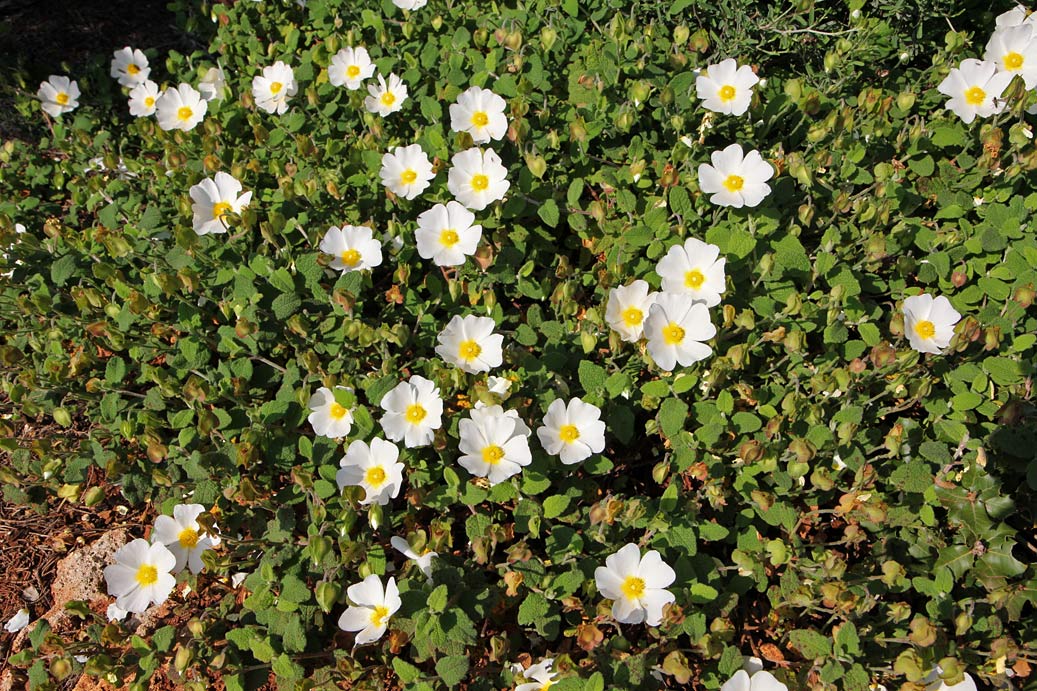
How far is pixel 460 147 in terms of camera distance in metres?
2.83

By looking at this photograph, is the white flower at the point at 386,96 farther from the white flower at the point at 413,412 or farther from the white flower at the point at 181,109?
the white flower at the point at 413,412

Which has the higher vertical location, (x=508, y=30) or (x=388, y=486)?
(x=508, y=30)

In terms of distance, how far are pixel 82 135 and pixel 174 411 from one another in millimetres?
1602

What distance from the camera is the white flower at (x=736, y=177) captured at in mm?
2496

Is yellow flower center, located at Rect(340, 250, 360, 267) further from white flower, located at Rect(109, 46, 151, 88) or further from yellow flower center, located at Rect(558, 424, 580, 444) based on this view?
white flower, located at Rect(109, 46, 151, 88)

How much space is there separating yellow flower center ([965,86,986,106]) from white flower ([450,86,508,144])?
1.68m

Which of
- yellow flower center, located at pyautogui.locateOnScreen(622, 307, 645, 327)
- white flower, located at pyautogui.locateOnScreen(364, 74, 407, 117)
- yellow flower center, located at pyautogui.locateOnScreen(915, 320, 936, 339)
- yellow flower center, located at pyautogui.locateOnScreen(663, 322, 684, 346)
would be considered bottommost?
yellow flower center, located at pyautogui.locateOnScreen(915, 320, 936, 339)

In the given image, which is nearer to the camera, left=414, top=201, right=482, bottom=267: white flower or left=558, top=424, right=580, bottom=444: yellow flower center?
left=558, top=424, right=580, bottom=444: yellow flower center

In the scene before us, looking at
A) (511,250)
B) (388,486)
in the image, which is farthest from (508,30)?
(388,486)

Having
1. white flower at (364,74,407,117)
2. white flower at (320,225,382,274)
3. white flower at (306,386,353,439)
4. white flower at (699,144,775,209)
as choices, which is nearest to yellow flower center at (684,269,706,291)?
white flower at (699,144,775,209)

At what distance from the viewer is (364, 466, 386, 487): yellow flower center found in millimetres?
2314

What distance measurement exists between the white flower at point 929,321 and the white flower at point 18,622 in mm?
3170

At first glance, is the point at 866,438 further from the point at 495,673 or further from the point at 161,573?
the point at 161,573

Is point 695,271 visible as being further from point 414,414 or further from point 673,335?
point 414,414
